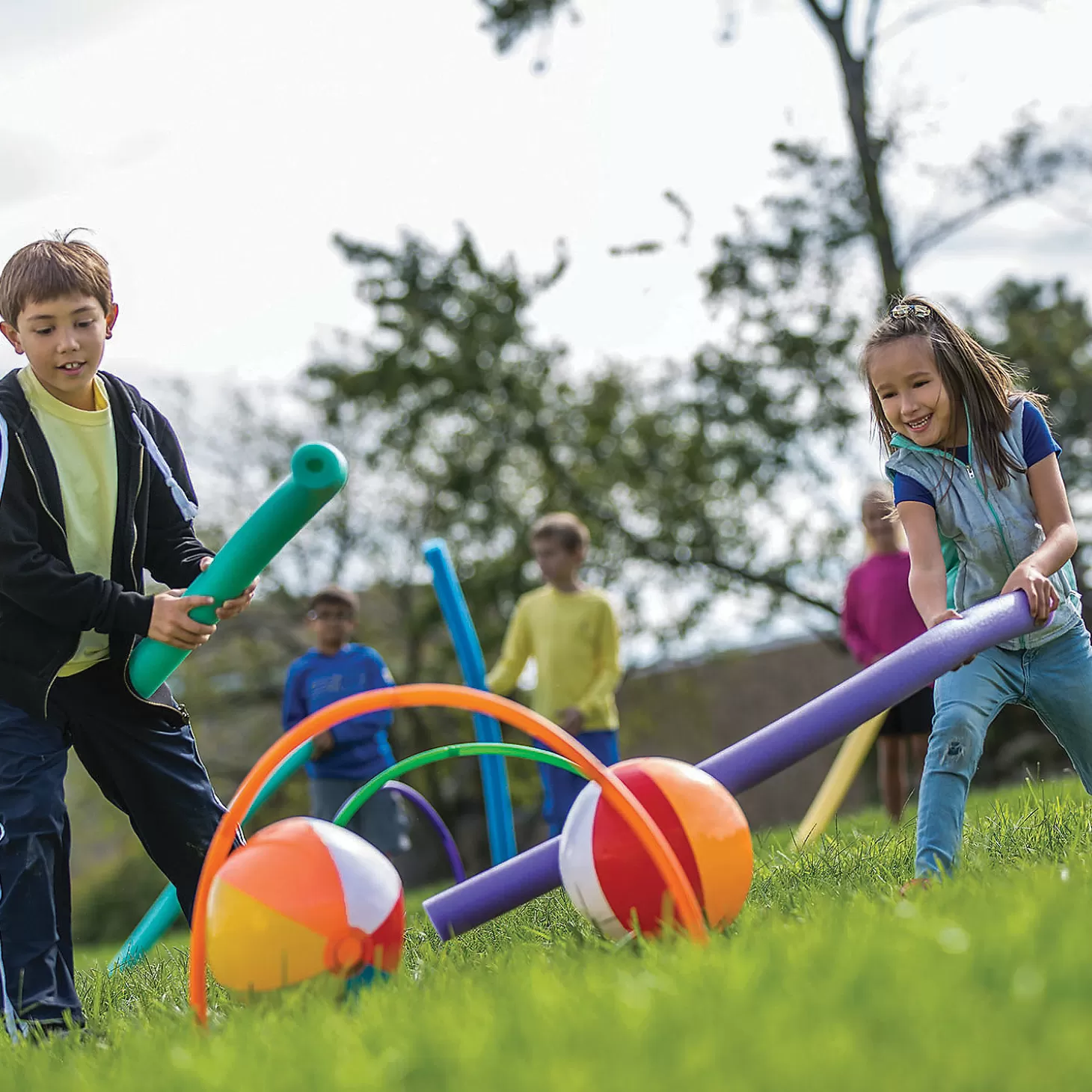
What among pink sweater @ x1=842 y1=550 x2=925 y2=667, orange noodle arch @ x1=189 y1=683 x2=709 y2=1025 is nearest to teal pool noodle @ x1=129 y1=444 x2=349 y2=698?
orange noodle arch @ x1=189 y1=683 x2=709 y2=1025

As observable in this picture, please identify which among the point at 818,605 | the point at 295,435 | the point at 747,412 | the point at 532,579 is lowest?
the point at 818,605

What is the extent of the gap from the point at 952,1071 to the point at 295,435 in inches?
863

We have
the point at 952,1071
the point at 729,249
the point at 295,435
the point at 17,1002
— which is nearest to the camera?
the point at 952,1071

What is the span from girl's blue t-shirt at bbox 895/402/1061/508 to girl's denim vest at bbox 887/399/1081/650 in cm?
1

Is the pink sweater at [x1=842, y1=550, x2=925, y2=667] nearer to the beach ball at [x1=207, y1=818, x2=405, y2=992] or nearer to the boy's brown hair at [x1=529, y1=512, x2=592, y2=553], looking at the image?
the boy's brown hair at [x1=529, y1=512, x2=592, y2=553]

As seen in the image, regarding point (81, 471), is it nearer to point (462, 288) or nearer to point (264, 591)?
point (462, 288)

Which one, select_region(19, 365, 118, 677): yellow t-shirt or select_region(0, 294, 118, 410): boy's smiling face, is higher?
select_region(0, 294, 118, 410): boy's smiling face

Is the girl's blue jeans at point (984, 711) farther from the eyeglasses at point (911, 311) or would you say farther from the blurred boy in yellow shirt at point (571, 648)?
the blurred boy in yellow shirt at point (571, 648)

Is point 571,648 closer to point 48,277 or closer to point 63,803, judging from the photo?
point 63,803

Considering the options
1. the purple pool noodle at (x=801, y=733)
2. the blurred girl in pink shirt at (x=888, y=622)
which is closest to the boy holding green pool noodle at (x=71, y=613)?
the purple pool noodle at (x=801, y=733)

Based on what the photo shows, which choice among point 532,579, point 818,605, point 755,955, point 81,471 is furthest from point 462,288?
point 755,955

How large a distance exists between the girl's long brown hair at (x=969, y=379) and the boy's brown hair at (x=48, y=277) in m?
2.12

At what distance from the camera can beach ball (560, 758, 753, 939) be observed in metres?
2.82

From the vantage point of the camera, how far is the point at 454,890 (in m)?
3.31
